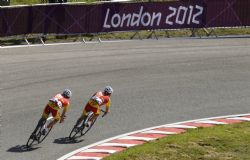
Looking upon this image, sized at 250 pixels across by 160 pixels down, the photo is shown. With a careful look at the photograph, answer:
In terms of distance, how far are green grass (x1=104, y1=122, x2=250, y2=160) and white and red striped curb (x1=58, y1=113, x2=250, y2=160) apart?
18.4 inches

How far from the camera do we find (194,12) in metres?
32.4

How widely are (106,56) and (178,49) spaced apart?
12.8 ft

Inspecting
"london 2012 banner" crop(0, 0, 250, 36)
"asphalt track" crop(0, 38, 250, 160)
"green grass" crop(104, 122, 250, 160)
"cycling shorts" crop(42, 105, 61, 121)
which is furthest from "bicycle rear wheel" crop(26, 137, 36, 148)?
"london 2012 banner" crop(0, 0, 250, 36)

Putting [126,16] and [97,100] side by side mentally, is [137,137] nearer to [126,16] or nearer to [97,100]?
[97,100]

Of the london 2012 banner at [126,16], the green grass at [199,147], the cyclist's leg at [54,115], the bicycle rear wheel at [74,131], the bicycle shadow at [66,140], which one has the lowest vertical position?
the green grass at [199,147]

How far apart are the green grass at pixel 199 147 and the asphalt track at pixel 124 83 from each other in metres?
1.71

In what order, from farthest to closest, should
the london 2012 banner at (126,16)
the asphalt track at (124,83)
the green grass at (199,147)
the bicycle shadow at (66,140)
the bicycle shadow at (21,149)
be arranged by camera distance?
the london 2012 banner at (126,16)
the asphalt track at (124,83)
the bicycle shadow at (66,140)
the bicycle shadow at (21,149)
the green grass at (199,147)

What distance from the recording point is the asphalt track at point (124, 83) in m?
17.0

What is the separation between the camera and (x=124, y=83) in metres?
22.5

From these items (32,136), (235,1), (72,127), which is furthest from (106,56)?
(32,136)

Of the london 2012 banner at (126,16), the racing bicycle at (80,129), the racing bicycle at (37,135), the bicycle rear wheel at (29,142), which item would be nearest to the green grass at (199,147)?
the racing bicycle at (80,129)

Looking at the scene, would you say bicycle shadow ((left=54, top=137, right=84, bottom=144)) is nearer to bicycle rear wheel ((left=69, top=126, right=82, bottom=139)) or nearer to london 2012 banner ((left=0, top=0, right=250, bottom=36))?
bicycle rear wheel ((left=69, top=126, right=82, bottom=139))

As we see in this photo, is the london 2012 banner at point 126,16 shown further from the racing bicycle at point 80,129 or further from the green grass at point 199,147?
the racing bicycle at point 80,129

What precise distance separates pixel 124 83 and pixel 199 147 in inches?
315
